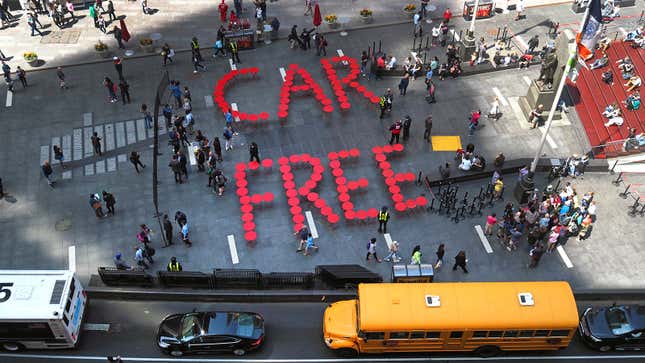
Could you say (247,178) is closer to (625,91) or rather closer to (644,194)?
(644,194)

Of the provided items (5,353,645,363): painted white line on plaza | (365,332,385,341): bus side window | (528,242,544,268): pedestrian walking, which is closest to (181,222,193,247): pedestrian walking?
(5,353,645,363): painted white line on plaza

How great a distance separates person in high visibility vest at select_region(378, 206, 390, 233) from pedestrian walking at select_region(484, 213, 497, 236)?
16.3 ft

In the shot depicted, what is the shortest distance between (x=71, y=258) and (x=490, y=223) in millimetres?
20600

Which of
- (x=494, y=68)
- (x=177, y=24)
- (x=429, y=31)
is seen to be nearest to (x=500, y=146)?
(x=494, y=68)

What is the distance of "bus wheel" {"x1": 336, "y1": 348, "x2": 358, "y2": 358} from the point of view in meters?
24.2

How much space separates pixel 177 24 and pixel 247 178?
58.9 ft

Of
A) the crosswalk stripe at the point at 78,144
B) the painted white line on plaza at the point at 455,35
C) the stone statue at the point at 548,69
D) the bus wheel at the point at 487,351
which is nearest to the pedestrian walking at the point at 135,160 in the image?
the crosswalk stripe at the point at 78,144

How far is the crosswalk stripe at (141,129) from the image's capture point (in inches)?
1400

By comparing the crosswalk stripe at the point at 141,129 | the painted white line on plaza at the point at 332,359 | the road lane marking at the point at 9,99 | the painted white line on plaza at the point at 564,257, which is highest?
the road lane marking at the point at 9,99

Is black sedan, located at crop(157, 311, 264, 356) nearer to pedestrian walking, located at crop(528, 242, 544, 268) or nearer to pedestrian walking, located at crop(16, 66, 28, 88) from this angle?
pedestrian walking, located at crop(528, 242, 544, 268)

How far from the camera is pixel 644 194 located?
3216 cm

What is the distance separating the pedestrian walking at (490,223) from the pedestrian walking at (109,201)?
18875 millimetres

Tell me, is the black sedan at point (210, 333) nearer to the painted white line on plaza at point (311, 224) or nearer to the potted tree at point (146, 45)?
the painted white line on plaza at point (311, 224)

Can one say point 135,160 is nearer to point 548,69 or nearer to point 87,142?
point 87,142
